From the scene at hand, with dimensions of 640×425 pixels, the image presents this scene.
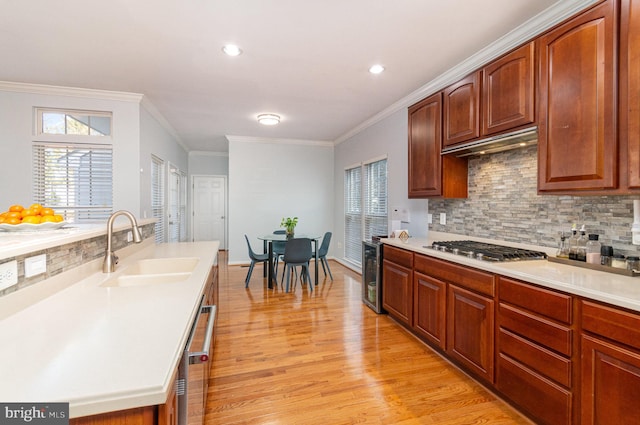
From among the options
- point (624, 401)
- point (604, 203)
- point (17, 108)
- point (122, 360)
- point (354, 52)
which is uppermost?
point (354, 52)

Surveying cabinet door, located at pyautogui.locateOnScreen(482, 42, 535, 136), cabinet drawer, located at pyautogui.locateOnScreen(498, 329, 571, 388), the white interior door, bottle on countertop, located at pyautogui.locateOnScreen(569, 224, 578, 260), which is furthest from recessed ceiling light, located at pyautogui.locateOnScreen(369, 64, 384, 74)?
the white interior door

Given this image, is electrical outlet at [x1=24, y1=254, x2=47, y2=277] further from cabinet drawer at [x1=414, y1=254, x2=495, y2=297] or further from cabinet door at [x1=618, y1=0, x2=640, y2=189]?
cabinet door at [x1=618, y1=0, x2=640, y2=189]

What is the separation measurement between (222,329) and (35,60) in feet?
10.3

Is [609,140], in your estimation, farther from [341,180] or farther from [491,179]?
[341,180]

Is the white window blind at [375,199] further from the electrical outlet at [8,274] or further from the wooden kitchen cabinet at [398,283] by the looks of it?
the electrical outlet at [8,274]

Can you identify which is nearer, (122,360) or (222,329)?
(122,360)

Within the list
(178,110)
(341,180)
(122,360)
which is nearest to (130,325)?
(122,360)

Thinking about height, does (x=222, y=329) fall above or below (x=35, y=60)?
below

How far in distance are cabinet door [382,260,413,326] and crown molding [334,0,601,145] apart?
6.38 feet

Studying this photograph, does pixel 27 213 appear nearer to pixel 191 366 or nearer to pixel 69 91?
pixel 191 366

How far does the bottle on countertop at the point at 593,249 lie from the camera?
1.88 m

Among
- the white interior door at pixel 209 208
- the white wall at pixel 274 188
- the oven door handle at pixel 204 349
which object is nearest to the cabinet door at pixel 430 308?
the oven door handle at pixel 204 349

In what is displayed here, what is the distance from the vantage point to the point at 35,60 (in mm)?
2889

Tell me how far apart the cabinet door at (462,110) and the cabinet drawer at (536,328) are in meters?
1.39
